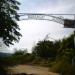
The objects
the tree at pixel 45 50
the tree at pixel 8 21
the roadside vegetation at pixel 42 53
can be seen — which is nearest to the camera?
the tree at pixel 8 21

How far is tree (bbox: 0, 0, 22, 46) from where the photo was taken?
27484 mm

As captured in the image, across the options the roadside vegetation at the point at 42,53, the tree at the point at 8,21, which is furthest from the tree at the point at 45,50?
the tree at the point at 8,21

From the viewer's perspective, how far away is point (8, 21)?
90.2 ft

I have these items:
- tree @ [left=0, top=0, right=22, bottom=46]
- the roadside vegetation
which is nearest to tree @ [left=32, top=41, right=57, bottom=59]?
the roadside vegetation

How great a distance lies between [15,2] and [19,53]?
72.5 feet

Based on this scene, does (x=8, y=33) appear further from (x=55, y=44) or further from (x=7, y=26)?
(x=55, y=44)

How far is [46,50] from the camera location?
4750cm

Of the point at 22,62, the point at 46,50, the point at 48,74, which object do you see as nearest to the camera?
the point at 48,74

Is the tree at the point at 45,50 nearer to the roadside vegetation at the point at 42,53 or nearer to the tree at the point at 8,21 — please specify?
the roadside vegetation at the point at 42,53

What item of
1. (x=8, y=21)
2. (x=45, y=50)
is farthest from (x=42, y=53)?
(x=8, y=21)

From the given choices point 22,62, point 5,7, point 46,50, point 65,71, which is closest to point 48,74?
point 65,71

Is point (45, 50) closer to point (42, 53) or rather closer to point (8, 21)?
point (42, 53)

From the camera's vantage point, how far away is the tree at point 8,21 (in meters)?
27.5

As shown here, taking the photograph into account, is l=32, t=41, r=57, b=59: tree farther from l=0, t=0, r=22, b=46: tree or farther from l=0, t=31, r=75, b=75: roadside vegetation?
l=0, t=0, r=22, b=46: tree
